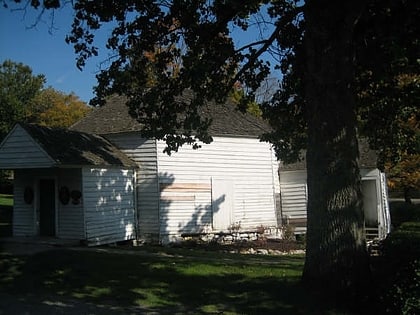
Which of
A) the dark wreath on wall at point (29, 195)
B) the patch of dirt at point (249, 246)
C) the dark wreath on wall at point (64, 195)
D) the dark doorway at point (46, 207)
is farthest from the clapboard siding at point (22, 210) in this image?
the patch of dirt at point (249, 246)

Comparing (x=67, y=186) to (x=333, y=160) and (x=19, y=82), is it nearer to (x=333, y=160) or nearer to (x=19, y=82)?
(x=333, y=160)

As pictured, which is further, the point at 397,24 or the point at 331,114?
the point at 397,24

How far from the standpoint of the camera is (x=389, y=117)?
14938mm

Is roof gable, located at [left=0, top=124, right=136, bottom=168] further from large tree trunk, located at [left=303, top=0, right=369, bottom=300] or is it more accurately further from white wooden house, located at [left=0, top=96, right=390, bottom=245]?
large tree trunk, located at [left=303, top=0, right=369, bottom=300]

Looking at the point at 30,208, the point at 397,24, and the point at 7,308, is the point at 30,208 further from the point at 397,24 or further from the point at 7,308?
the point at 397,24

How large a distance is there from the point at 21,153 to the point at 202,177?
7.74m

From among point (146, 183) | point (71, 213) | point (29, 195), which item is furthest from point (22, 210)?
point (146, 183)

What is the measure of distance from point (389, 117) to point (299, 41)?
373 centimetres

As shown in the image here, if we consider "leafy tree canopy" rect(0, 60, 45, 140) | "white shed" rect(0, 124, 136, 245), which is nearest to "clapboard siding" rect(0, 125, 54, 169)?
"white shed" rect(0, 124, 136, 245)

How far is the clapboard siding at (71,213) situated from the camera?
18.8 meters

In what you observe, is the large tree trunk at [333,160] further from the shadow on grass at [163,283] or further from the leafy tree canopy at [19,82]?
the leafy tree canopy at [19,82]

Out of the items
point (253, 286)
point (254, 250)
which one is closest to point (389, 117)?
point (253, 286)

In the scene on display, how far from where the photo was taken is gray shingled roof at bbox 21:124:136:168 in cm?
1798

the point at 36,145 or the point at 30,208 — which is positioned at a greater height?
the point at 36,145
